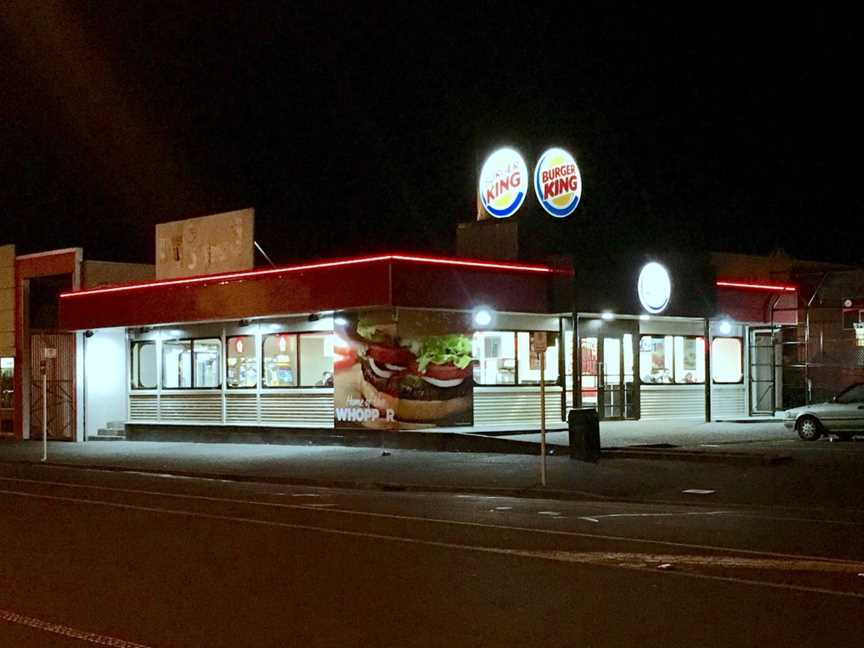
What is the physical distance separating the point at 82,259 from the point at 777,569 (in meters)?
28.1

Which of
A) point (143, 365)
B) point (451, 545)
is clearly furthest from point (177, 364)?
point (451, 545)

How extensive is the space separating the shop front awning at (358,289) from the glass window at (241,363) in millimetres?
1184

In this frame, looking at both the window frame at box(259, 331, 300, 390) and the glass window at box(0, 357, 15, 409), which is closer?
the window frame at box(259, 331, 300, 390)

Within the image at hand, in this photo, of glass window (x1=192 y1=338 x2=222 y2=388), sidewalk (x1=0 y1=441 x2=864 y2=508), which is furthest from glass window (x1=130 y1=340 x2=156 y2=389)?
sidewalk (x1=0 y1=441 x2=864 y2=508)

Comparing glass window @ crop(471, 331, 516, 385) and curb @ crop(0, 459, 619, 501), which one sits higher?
glass window @ crop(471, 331, 516, 385)

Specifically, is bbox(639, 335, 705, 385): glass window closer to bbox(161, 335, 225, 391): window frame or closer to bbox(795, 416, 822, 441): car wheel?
bbox(795, 416, 822, 441): car wheel

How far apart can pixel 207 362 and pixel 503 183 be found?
10064 mm

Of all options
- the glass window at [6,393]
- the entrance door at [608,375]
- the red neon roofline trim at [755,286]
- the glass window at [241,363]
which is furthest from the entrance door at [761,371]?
the glass window at [6,393]

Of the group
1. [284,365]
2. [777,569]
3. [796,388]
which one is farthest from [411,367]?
[777,569]

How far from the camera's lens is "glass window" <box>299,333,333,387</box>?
2811 cm

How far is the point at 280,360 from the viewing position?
2942cm

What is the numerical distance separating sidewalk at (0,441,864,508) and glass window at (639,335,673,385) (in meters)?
8.47

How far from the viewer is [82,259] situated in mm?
34562

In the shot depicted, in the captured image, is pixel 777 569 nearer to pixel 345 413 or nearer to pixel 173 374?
pixel 345 413
